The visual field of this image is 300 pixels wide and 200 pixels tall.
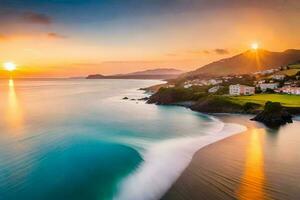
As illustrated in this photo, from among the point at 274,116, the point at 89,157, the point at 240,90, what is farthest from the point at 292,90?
the point at 89,157

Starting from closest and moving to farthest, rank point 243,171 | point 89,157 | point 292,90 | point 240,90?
point 243,171
point 89,157
point 292,90
point 240,90

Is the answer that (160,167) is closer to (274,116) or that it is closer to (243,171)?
(243,171)

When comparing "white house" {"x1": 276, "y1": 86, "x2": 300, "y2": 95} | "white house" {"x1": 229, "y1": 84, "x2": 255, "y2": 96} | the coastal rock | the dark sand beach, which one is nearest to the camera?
the dark sand beach

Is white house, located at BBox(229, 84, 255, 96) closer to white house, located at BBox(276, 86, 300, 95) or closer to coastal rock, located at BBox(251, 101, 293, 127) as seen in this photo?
white house, located at BBox(276, 86, 300, 95)

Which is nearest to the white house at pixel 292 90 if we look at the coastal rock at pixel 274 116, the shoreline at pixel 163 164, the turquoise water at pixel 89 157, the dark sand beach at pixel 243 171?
the coastal rock at pixel 274 116

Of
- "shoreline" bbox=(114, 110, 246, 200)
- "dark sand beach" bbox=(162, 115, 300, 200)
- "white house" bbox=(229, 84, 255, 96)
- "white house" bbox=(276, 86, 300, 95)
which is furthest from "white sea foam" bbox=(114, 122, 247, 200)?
"white house" bbox=(276, 86, 300, 95)

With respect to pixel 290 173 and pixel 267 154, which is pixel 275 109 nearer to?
pixel 267 154
